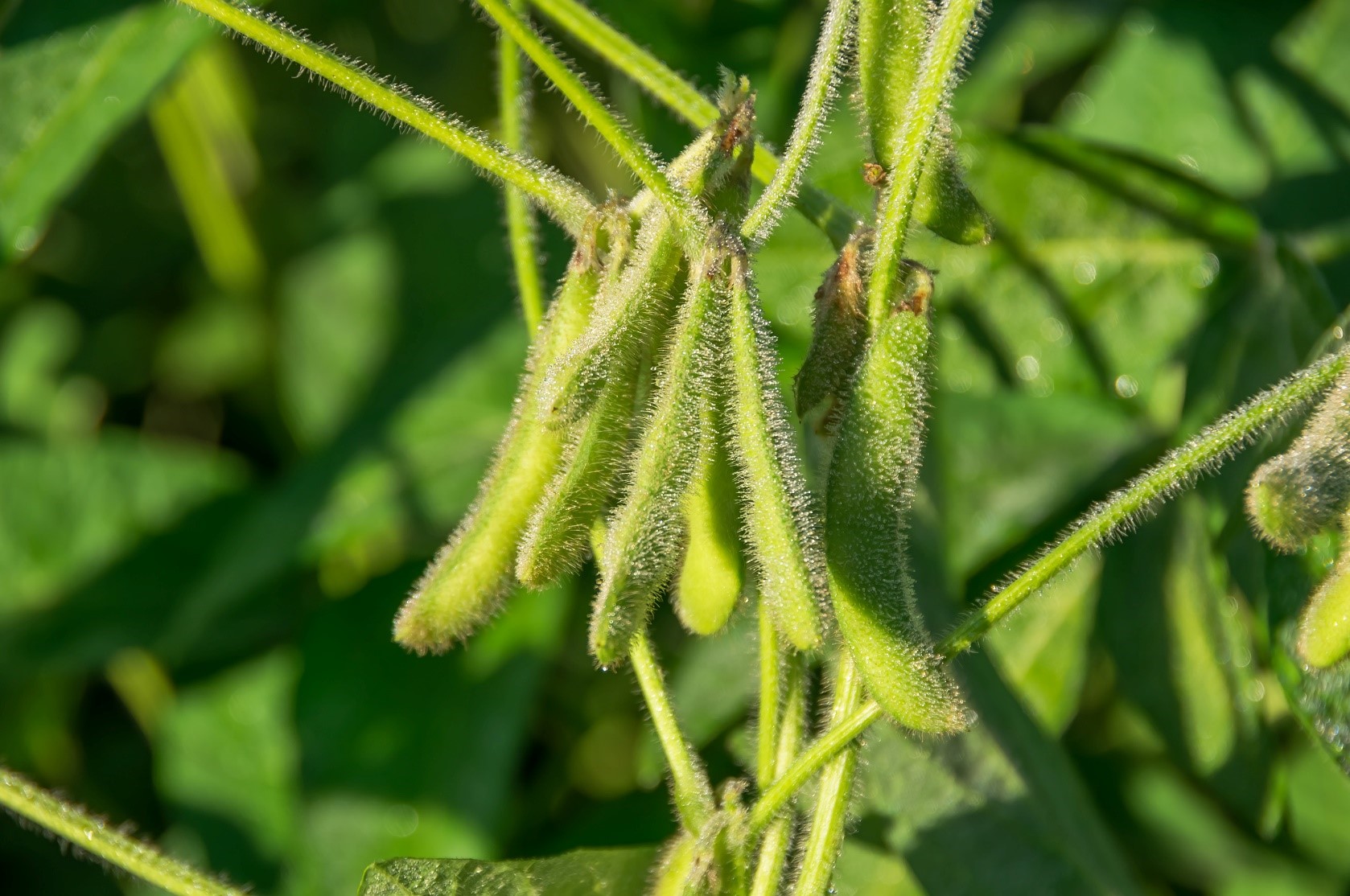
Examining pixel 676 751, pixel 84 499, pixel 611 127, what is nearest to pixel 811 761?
Result: pixel 676 751

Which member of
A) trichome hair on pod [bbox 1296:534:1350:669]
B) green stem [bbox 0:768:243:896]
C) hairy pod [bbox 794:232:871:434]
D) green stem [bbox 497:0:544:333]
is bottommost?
green stem [bbox 0:768:243:896]

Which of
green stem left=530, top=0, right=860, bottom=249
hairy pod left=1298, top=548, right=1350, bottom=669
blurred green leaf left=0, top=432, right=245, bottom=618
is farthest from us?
blurred green leaf left=0, top=432, right=245, bottom=618

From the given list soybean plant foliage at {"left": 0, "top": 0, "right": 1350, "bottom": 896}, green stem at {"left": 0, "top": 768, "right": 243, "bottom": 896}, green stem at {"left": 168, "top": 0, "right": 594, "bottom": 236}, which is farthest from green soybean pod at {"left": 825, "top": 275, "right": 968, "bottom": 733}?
green stem at {"left": 0, "top": 768, "right": 243, "bottom": 896}

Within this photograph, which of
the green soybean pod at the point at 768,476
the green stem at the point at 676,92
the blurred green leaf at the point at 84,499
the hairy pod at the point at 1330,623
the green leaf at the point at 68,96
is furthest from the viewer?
the blurred green leaf at the point at 84,499

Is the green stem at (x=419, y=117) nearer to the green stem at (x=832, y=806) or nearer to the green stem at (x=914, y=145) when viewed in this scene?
the green stem at (x=914, y=145)

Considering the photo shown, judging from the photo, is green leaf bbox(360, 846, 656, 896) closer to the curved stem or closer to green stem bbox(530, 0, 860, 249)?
the curved stem

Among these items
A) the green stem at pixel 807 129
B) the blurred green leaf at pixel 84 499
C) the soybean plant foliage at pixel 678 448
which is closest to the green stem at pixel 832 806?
the soybean plant foliage at pixel 678 448

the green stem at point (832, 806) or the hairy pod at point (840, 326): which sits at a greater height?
the hairy pod at point (840, 326)

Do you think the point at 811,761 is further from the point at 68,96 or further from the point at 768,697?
the point at 68,96
